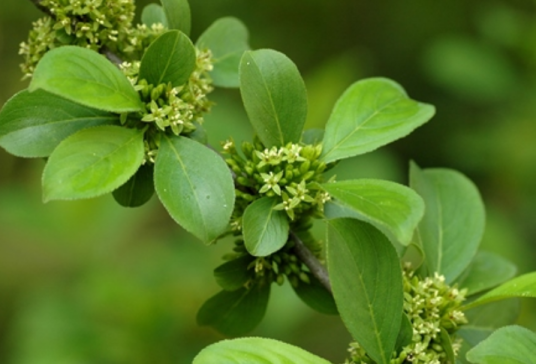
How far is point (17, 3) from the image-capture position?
4785mm

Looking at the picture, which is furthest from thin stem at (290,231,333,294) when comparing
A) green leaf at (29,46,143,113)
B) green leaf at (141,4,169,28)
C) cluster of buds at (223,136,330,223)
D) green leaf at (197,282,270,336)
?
green leaf at (141,4,169,28)

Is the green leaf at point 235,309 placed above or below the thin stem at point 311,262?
below

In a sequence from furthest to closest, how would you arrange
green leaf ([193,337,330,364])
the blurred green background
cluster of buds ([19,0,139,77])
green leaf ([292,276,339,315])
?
the blurred green background
green leaf ([292,276,339,315])
cluster of buds ([19,0,139,77])
green leaf ([193,337,330,364])

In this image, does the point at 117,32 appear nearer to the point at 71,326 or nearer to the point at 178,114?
the point at 178,114

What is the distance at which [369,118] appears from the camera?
1382 mm

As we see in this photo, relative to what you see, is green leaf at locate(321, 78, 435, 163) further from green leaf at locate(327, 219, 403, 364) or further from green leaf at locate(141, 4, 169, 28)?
green leaf at locate(141, 4, 169, 28)

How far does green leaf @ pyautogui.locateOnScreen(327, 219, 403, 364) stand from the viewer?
115cm

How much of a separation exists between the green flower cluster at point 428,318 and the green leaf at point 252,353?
0.56 feet

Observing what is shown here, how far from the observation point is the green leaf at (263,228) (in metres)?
1.17

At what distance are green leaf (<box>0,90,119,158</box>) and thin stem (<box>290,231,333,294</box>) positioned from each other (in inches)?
15.2

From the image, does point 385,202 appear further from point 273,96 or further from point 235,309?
point 235,309

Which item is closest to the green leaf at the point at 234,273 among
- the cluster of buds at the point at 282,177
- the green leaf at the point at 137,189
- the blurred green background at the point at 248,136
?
the cluster of buds at the point at 282,177

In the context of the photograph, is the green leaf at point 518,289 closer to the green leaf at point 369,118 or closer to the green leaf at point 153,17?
the green leaf at point 369,118

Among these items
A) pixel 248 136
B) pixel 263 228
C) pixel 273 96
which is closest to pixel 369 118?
pixel 273 96
